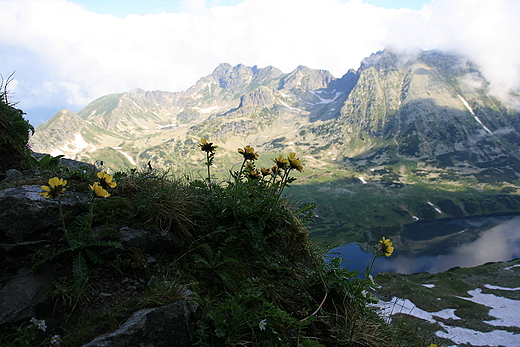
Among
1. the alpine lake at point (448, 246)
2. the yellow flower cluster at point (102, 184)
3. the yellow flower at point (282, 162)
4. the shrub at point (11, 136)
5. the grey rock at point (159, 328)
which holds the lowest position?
the alpine lake at point (448, 246)

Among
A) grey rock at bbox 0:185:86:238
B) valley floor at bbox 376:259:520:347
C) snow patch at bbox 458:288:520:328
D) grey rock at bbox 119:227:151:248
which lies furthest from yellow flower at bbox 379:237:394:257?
snow patch at bbox 458:288:520:328

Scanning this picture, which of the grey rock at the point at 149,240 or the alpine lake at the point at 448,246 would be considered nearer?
the grey rock at the point at 149,240

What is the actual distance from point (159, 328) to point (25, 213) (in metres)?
2.29

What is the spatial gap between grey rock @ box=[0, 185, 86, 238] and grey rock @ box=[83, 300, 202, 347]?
5.94 feet

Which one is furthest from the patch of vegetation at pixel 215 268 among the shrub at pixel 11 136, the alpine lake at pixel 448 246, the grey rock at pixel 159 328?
the alpine lake at pixel 448 246

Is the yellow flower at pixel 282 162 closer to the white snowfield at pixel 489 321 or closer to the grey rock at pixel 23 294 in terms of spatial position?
the grey rock at pixel 23 294

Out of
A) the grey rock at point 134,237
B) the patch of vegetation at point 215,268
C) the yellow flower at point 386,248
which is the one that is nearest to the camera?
the patch of vegetation at point 215,268

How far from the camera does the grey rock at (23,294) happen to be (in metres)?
2.51

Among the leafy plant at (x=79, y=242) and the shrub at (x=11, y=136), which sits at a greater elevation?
the shrub at (x=11, y=136)

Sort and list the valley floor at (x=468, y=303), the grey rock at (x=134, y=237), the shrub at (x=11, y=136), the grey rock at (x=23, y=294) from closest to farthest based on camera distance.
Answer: the grey rock at (x=23, y=294) < the grey rock at (x=134, y=237) < the shrub at (x=11, y=136) < the valley floor at (x=468, y=303)

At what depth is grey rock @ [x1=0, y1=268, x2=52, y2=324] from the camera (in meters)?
2.51

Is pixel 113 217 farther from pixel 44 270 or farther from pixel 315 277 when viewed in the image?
pixel 315 277

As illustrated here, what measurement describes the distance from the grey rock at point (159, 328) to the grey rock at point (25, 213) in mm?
1811

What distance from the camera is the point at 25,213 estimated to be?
323cm
